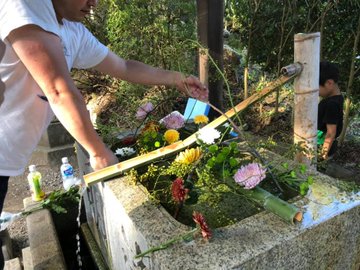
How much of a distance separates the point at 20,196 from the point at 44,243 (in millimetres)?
2401

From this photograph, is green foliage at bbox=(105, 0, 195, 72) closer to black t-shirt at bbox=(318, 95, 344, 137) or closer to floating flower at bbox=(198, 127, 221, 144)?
black t-shirt at bbox=(318, 95, 344, 137)

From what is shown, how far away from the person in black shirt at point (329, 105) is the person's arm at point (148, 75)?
1.89m

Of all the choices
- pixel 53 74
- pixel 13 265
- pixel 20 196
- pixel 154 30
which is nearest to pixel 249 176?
pixel 53 74

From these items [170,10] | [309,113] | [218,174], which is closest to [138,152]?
[218,174]

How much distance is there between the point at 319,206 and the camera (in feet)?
4.95

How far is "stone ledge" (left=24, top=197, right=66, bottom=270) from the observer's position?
2.34 m

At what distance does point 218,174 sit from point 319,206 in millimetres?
468

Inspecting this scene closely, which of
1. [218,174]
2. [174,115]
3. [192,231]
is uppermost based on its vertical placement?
[174,115]

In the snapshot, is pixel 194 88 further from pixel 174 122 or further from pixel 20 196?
pixel 20 196

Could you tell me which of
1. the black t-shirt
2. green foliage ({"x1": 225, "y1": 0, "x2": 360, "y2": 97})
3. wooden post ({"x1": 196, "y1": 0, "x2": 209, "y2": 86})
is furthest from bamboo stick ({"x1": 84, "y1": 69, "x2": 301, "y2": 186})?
green foliage ({"x1": 225, "y1": 0, "x2": 360, "y2": 97})

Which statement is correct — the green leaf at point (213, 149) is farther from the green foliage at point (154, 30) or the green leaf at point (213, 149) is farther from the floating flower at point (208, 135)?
the green foliage at point (154, 30)

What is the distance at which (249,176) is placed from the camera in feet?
5.06

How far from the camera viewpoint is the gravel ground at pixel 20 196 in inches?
141

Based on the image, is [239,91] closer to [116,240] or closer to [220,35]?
[220,35]
